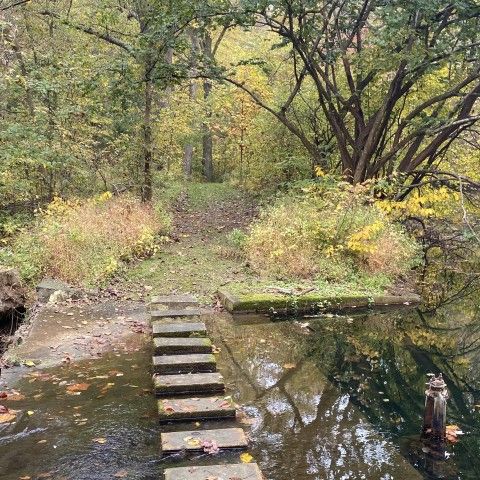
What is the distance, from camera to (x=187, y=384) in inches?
194

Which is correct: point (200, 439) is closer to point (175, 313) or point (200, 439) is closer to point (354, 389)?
point (354, 389)

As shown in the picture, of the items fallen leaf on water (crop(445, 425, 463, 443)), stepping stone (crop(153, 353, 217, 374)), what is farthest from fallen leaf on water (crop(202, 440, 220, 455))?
fallen leaf on water (crop(445, 425, 463, 443))

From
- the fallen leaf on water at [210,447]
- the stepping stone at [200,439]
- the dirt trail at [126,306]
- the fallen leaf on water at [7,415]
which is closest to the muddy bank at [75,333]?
the dirt trail at [126,306]

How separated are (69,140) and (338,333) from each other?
8.68 m

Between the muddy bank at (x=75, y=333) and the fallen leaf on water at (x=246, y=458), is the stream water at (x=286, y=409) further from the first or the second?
the muddy bank at (x=75, y=333)

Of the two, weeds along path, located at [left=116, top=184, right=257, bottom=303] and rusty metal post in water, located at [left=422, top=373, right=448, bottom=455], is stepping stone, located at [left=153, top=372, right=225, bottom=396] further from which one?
weeds along path, located at [left=116, top=184, right=257, bottom=303]

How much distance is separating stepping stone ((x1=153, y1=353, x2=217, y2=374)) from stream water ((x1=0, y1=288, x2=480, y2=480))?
202 mm

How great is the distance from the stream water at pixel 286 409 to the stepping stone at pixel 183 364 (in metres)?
0.20

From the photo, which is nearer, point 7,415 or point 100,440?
point 100,440

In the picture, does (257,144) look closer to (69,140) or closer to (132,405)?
(69,140)

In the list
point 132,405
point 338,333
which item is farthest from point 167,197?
point 132,405

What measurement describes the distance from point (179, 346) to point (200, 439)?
1767 mm

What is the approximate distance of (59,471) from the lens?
145 inches

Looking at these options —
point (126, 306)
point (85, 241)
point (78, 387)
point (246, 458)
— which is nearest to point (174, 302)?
point (126, 306)
